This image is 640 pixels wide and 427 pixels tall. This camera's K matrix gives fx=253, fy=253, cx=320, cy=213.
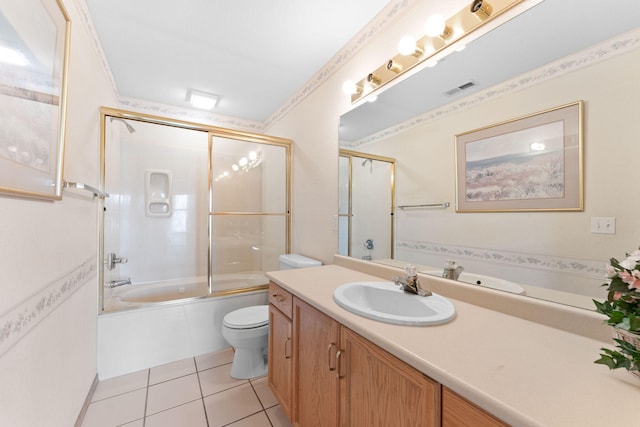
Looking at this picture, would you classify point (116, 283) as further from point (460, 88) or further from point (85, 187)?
point (460, 88)

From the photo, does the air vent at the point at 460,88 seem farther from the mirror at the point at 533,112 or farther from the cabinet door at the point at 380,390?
the cabinet door at the point at 380,390

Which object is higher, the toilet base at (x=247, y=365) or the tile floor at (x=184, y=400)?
the toilet base at (x=247, y=365)

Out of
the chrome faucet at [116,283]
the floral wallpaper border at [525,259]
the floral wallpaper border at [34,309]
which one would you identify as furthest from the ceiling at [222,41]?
the chrome faucet at [116,283]

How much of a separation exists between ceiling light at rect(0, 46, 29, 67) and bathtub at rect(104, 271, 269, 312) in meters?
2.00

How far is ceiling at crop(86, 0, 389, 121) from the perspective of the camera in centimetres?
155

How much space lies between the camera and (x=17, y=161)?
789mm

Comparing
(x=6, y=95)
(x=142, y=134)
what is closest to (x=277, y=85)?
(x=142, y=134)

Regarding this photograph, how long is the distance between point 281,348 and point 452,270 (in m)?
1.01

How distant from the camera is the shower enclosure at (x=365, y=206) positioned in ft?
5.27

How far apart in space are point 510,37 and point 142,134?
3.20m

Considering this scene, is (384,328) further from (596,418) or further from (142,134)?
(142,134)

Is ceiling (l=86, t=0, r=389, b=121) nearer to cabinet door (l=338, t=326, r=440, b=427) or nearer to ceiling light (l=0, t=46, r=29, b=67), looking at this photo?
ceiling light (l=0, t=46, r=29, b=67)

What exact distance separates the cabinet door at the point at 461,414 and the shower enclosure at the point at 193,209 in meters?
1.99

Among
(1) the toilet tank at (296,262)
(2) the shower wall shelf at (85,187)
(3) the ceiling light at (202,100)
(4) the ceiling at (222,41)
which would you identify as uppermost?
(4) the ceiling at (222,41)
